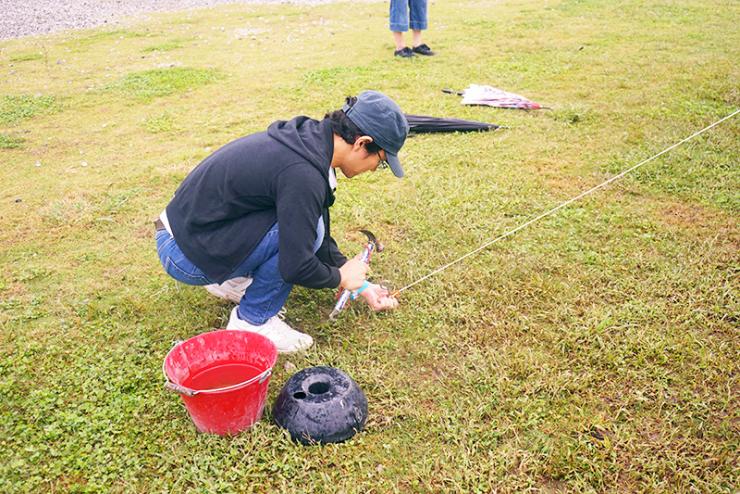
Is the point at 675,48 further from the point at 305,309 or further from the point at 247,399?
the point at 247,399

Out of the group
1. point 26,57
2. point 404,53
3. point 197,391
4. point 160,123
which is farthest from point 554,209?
point 26,57

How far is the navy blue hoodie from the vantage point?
8.31 ft

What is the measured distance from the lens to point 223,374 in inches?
107

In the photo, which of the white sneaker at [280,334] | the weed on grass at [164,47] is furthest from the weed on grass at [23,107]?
the white sneaker at [280,334]

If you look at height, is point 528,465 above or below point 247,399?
below

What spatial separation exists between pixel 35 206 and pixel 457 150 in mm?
3598

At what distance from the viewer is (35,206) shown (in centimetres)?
475

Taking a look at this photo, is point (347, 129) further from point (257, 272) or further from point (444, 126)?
point (444, 126)

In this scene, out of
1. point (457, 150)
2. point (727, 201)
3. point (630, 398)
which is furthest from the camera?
point (457, 150)

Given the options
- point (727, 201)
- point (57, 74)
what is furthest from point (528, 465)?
point (57, 74)

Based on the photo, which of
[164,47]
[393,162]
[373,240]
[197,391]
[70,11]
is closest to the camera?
[197,391]

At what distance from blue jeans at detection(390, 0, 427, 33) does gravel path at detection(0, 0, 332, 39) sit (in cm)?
568

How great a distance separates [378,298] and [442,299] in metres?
0.44

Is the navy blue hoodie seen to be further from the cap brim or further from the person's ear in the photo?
the cap brim
